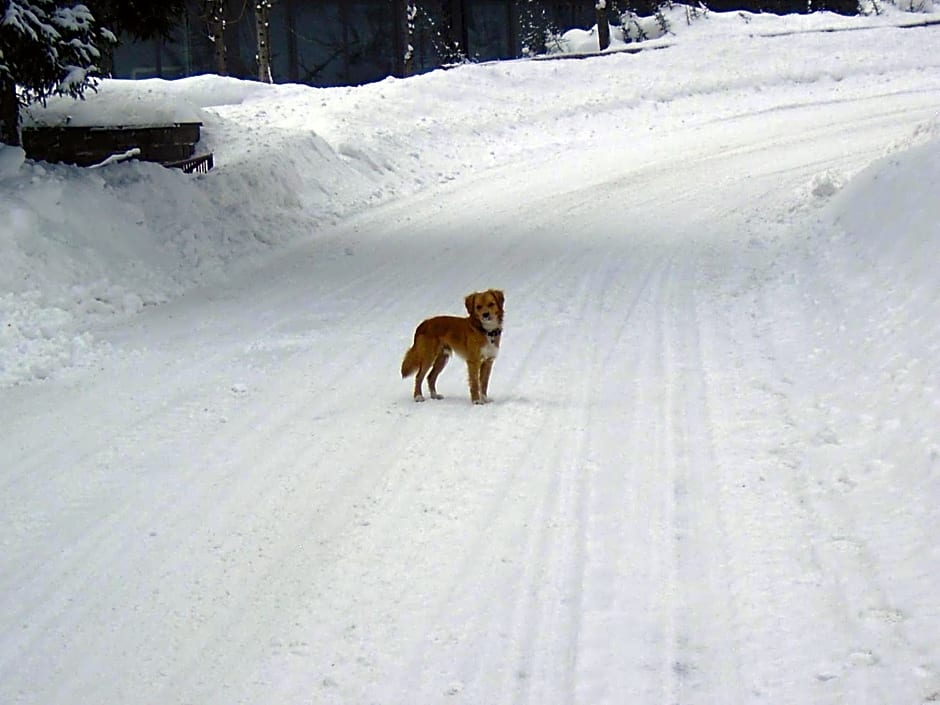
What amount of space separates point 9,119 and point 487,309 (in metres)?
9.31

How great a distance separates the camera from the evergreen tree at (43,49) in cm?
1337

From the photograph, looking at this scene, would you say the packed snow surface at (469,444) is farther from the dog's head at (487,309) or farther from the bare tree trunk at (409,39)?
the bare tree trunk at (409,39)

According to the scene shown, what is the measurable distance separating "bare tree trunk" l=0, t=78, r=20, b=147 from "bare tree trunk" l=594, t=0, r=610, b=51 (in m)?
21.7

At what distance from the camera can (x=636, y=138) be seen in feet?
78.3

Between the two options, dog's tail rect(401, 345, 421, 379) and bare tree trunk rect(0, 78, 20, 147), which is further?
bare tree trunk rect(0, 78, 20, 147)

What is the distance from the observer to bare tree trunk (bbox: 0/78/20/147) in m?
15.0

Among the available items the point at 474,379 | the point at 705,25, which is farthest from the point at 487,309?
the point at 705,25

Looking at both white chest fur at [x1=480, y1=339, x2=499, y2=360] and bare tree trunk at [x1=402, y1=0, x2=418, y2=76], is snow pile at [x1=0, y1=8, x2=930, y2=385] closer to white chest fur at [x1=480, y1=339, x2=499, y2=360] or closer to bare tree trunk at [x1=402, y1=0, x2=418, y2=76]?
white chest fur at [x1=480, y1=339, x2=499, y2=360]

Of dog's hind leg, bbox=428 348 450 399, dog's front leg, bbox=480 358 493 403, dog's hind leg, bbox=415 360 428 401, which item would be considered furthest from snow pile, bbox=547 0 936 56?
dog's front leg, bbox=480 358 493 403

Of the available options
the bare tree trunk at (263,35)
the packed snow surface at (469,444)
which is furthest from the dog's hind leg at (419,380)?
the bare tree trunk at (263,35)

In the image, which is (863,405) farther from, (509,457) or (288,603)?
(288,603)

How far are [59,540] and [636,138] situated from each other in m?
19.0

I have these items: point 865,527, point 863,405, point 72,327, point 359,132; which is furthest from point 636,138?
point 865,527

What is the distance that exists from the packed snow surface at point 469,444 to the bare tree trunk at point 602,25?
16.7 m
